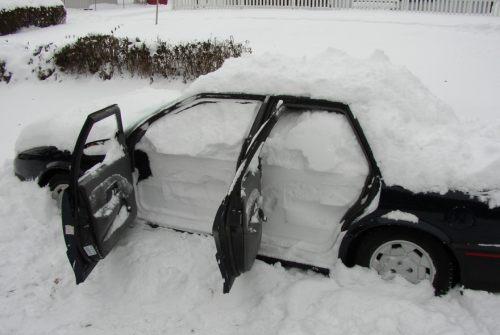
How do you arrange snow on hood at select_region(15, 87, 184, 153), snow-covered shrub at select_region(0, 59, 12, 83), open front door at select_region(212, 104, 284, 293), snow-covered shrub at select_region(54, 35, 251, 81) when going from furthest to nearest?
snow-covered shrub at select_region(0, 59, 12, 83) < snow-covered shrub at select_region(54, 35, 251, 81) < snow on hood at select_region(15, 87, 184, 153) < open front door at select_region(212, 104, 284, 293)

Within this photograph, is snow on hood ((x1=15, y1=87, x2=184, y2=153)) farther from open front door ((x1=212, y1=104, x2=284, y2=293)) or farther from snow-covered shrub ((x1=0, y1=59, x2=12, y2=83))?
snow-covered shrub ((x1=0, y1=59, x2=12, y2=83))

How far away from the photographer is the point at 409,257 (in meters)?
2.92

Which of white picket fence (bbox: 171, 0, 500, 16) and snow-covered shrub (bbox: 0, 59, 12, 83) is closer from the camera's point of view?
snow-covered shrub (bbox: 0, 59, 12, 83)

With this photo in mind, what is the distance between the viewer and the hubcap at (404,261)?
2.89 meters

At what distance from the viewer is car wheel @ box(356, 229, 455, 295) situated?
2852 mm

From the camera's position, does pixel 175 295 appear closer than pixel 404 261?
No

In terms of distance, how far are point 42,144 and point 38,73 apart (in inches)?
228

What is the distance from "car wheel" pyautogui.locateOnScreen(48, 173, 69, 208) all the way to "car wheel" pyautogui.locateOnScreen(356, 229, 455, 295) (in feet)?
8.92

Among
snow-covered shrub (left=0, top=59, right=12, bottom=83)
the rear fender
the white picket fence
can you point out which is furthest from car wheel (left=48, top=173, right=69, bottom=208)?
the white picket fence

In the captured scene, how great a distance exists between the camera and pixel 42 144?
12.7 feet

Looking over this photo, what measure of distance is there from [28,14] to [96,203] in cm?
1202

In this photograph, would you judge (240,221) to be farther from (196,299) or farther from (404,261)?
(404,261)

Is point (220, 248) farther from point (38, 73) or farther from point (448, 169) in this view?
point (38, 73)

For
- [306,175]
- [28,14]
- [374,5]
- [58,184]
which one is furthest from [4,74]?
[374,5]
